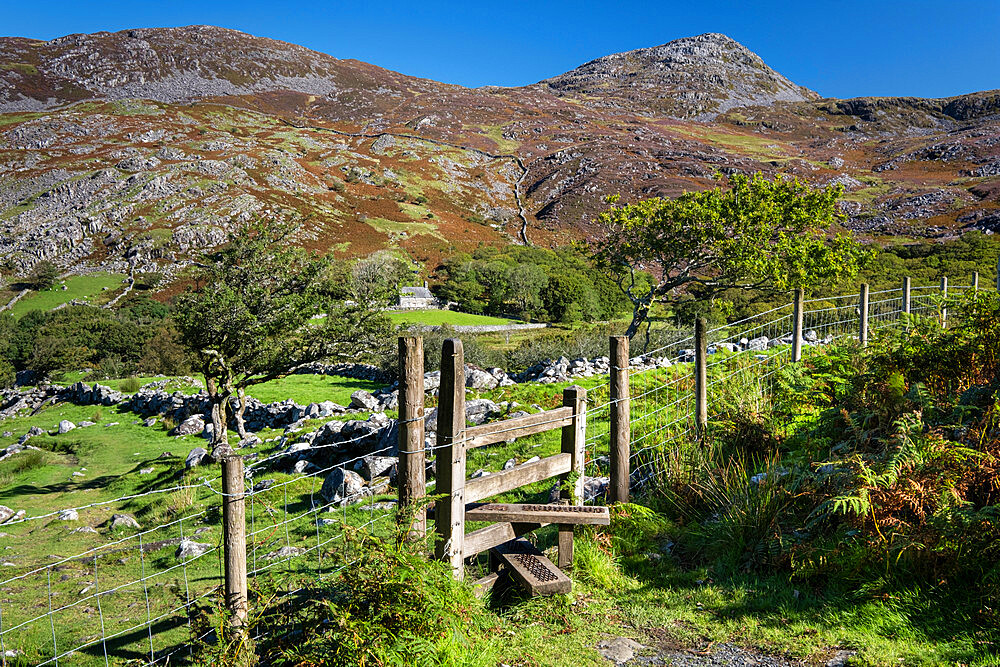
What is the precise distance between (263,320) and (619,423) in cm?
1158

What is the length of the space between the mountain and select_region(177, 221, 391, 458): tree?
40.1 metres

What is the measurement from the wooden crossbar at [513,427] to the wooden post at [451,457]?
0.53ft

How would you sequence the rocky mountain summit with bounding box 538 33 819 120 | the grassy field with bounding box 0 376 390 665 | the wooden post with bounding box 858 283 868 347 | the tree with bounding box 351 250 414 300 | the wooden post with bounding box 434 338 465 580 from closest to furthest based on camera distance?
the wooden post with bounding box 434 338 465 580 → the grassy field with bounding box 0 376 390 665 → the wooden post with bounding box 858 283 868 347 → the tree with bounding box 351 250 414 300 → the rocky mountain summit with bounding box 538 33 819 120

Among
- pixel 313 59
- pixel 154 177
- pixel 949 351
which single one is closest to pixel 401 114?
pixel 313 59

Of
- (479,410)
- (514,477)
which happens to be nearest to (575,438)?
(514,477)

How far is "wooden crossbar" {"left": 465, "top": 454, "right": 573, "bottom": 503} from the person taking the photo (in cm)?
464

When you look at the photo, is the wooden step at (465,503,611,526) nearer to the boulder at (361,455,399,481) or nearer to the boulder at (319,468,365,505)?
the boulder at (319,468,365,505)

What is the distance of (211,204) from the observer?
68688 mm

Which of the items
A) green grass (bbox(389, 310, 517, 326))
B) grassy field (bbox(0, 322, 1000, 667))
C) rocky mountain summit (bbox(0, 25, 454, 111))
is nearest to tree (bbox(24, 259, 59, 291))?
green grass (bbox(389, 310, 517, 326))

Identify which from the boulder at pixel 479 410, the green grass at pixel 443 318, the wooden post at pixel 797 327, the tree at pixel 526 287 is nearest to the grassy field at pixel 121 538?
the boulder at pixel 479 410

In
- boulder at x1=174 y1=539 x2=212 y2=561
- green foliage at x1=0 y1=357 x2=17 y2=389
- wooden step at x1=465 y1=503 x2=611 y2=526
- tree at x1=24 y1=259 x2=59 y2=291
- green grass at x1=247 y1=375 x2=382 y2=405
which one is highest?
tree at x1=24 y1=259 x2=59 y2=291

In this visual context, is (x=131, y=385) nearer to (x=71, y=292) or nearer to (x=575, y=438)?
(x=575, y=438)

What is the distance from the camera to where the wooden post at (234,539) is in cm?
365

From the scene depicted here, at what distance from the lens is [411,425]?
421 cm
